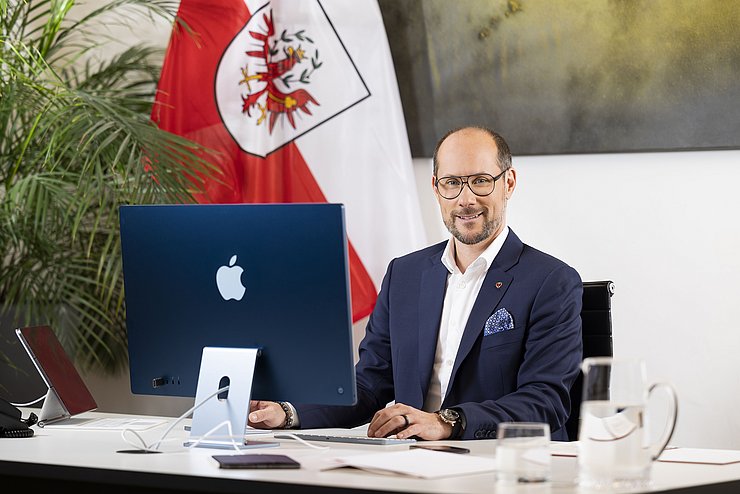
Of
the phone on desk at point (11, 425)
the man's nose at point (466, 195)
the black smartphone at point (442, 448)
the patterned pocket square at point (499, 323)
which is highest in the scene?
the man's nose at point (466, 195)

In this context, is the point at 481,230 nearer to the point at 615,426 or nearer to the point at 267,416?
the point at 267,416

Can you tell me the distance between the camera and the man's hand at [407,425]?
2039mm

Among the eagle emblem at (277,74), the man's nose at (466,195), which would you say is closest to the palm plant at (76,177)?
the eagle emblem at (277,74)

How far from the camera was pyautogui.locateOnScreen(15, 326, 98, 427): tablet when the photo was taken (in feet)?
7.65

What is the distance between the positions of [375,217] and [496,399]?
125cm

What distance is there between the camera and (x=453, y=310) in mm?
2551

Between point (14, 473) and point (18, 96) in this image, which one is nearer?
point (14, 473)

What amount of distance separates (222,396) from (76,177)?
5.31ft

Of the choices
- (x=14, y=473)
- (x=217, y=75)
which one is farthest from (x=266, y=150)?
(x=14, y=473)

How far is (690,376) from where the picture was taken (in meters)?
3.10

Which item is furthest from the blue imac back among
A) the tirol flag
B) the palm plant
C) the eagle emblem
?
the eagle emblem

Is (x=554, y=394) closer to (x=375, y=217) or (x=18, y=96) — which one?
(x=375, y=217)

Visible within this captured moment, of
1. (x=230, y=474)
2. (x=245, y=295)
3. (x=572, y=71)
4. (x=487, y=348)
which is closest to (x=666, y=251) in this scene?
(x=572, y=71)

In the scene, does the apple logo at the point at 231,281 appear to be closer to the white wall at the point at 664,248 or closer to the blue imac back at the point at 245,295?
the blue imac back at the point at 245,295
